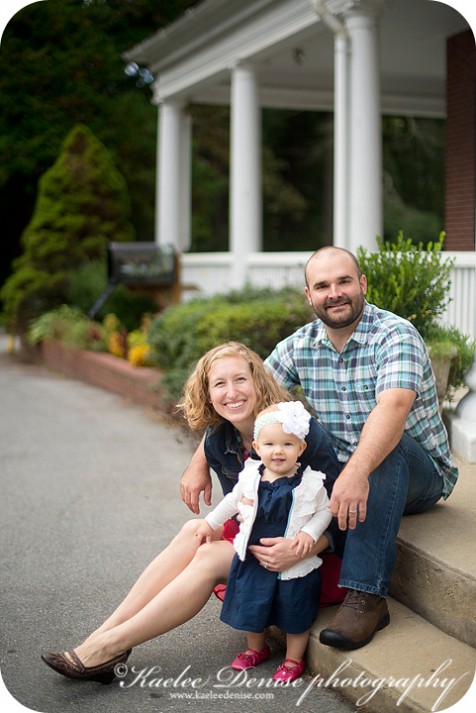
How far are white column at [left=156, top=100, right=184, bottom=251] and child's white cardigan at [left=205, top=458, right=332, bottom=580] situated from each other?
32.8ft

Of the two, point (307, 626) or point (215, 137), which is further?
point (215, 137)

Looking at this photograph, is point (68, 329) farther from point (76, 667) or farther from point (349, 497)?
point (349, 497)

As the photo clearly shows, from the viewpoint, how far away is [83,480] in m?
5.88

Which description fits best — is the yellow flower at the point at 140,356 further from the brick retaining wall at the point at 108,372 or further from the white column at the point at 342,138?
the white column at the point at 342,138

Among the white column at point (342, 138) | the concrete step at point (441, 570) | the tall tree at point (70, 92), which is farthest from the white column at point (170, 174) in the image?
the concrete step at point (441, 570)

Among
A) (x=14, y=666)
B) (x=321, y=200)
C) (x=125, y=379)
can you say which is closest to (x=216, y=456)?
(x=14, y=666)

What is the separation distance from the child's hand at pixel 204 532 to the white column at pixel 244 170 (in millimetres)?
7263

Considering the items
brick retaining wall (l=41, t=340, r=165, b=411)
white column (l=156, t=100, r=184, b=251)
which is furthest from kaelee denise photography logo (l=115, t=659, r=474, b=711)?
white column (l=156, t=100, r=184, b=251)

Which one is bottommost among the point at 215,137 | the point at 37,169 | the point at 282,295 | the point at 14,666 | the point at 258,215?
the point at 14,666

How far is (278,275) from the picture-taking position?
9766 millimetres

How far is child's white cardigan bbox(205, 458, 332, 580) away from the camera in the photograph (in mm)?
2990

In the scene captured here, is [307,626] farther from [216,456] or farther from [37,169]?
[37,169]

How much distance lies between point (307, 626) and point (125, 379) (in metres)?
6.22

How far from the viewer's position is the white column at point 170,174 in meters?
12.8
